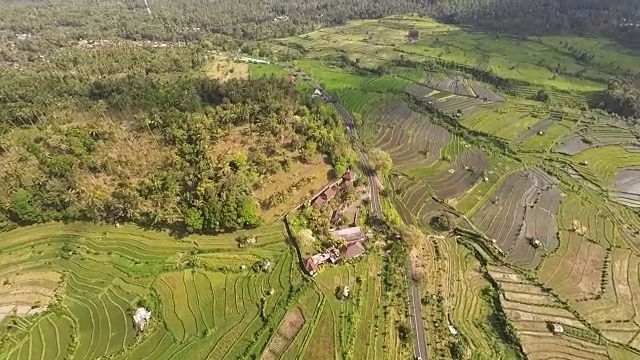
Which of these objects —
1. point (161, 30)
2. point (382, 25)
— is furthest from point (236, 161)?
point (382, 25)

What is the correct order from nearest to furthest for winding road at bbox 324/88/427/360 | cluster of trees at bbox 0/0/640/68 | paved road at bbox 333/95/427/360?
paved road at bbox 333/95/427/360 < winding road at bbox 324/88/427/360 < cluster of trees at bbox 0/0/640/68

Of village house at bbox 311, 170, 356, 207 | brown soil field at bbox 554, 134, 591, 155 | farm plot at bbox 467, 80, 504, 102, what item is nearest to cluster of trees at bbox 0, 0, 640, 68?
farm plot at bbox 467, 80, 504, 102

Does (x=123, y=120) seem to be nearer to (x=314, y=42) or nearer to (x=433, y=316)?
(x=433, y=316)

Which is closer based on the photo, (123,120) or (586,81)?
(123,120)

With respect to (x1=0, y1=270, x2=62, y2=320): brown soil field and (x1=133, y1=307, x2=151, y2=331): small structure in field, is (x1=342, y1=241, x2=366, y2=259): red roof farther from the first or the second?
(x1=0, y1=270, x2=62, y2=320): brown soil field

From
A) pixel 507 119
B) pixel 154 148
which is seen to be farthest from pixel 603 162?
pixel 154 148

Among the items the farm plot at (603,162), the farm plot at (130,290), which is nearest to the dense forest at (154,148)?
the farm plot at (130,290)
